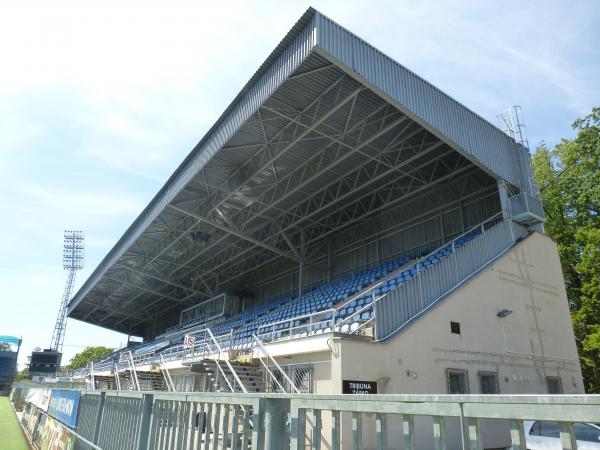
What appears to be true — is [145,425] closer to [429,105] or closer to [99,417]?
[99,417]

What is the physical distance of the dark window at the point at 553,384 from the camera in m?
14.8

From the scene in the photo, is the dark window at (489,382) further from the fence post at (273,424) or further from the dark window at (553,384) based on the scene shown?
the fence post at (273,424)

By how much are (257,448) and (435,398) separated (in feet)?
5.46

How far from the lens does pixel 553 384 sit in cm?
1498

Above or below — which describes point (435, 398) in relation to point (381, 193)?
below

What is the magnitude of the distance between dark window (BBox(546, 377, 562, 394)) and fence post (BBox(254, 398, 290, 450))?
48.2ft

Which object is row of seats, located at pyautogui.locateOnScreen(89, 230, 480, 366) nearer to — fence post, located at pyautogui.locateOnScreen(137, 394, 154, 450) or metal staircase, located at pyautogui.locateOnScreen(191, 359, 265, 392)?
metal staircase, located at pyautogui.locateOnScreen(191, 359, 265, 392)

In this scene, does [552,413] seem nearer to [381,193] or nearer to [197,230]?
[381,193]

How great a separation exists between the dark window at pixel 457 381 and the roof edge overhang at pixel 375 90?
7.71m

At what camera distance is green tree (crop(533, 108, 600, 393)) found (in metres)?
24.3

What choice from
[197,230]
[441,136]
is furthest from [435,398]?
[197,230]

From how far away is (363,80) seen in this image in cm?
1294

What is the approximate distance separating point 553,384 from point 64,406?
594 inches

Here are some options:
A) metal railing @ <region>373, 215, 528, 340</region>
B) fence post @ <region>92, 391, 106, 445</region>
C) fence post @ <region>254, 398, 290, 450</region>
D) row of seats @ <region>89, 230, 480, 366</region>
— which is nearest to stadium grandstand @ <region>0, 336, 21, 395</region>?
row of seats @ <region>89, 230, 480, 366</region>
